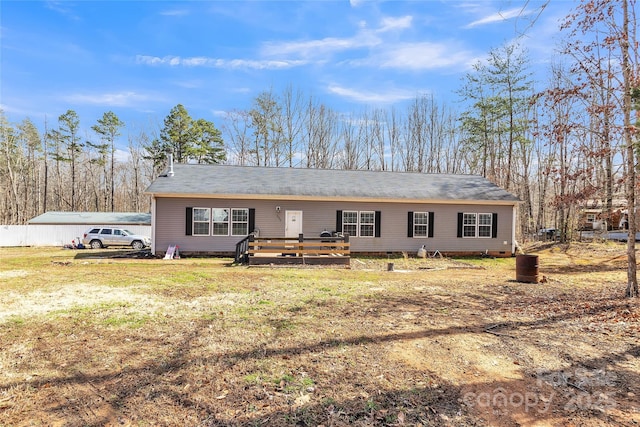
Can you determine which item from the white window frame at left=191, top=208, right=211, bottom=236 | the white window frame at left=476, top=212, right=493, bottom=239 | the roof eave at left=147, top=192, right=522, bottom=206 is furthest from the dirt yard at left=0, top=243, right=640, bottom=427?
the white window frame at left=476, top=212, right=493, bottom=239

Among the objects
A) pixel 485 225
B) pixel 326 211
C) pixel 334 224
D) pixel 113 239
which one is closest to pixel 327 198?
pixel 326 211

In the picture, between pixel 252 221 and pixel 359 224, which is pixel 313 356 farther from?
pixel 359 224

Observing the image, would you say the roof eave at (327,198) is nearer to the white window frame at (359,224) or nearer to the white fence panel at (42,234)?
the white window frame at (359,224)

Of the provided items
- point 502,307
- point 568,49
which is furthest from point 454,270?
point 568,49

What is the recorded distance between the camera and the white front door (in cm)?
1538

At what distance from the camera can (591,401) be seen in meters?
3.24

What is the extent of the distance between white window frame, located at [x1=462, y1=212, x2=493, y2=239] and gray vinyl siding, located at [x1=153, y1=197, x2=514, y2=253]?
157 mm

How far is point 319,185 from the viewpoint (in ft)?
54.1

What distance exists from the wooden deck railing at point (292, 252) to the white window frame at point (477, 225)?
705 centimetres

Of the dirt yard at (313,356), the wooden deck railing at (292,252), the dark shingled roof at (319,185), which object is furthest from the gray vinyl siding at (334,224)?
the dirt yard at (313,356)

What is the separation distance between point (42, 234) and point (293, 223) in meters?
18.0

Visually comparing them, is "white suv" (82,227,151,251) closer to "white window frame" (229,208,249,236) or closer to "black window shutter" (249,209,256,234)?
"white window frame" (229,208,249,236)

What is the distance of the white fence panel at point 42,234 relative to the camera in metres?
21.3

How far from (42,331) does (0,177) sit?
42.6 m
